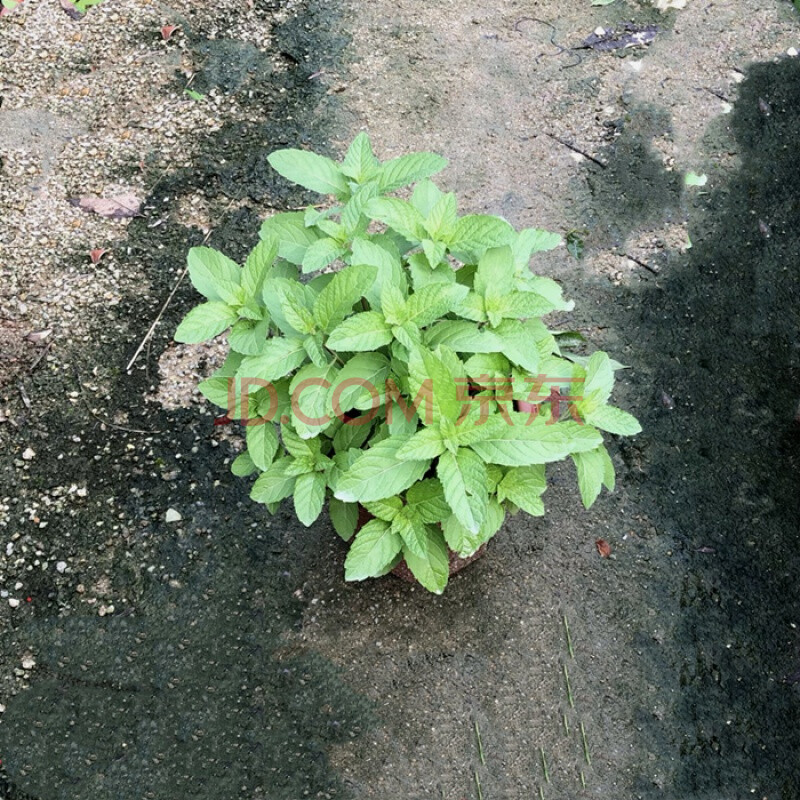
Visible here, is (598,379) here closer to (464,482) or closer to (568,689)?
(464,482)

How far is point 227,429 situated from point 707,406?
187cm

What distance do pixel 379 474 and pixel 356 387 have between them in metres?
0.23

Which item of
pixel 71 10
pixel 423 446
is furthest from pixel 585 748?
pixel 71 10

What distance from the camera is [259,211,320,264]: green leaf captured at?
2.41m

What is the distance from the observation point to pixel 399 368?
2.26 metres

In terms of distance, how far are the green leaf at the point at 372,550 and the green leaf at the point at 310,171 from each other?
3.06ft

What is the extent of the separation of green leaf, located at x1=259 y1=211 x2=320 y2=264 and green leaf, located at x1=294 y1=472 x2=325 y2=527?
597 mm

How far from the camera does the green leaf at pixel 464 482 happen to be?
2135mm

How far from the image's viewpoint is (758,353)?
143 inches

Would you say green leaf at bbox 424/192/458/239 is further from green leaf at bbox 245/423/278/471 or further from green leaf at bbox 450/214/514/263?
green leaf at bbox 245/423/278/471

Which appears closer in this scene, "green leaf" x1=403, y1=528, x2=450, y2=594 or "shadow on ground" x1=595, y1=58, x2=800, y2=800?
"green leaf" x1=403, y1=528, x2=450, y2=594

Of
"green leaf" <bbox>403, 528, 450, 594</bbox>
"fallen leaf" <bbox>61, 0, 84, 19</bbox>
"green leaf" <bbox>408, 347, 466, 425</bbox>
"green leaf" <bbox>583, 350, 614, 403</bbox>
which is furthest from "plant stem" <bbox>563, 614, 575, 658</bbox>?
"fallen leaf" <bbox>61, 0, 84, 19</bbox>

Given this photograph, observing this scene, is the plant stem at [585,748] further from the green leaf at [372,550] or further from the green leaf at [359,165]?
the green leaf at [359,165]

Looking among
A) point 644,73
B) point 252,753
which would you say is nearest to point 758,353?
point 644,73
